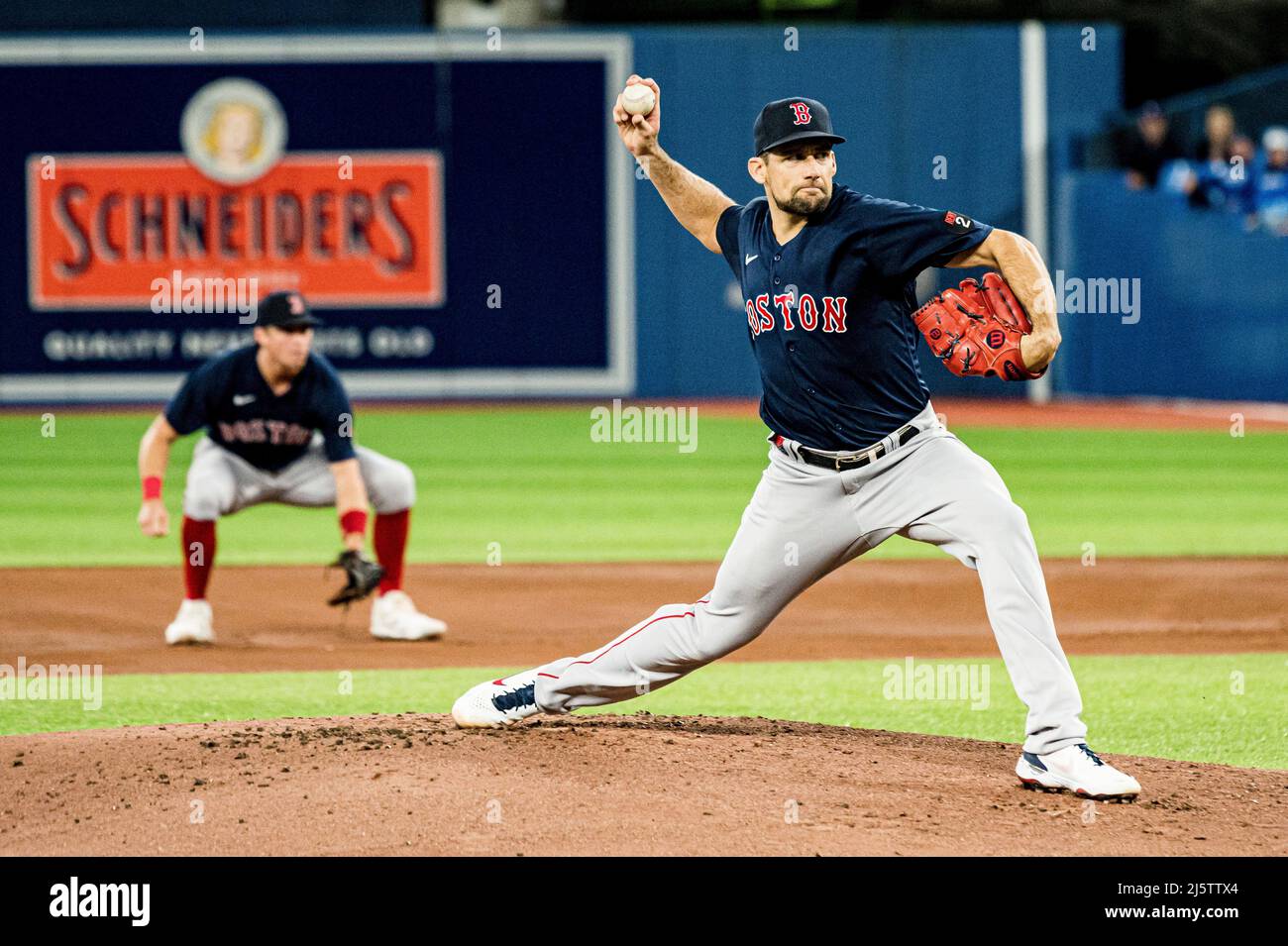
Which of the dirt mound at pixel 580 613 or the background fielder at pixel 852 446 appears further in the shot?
the dirt mound at pixel 580 613

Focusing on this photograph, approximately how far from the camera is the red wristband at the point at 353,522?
821 centimetres

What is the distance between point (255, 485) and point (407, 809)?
13.9ft

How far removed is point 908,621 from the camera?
9055 millimetres

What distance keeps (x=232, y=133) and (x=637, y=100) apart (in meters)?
18.6

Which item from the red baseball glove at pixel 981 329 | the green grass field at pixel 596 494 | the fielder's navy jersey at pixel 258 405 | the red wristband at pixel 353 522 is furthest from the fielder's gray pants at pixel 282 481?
the red baseball glove at pixel 981 329

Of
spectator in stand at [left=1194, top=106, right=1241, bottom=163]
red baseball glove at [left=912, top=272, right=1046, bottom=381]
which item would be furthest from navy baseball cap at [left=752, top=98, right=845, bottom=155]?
spectator in stand at [left=1194, top=106, right=1241, bottom=163]

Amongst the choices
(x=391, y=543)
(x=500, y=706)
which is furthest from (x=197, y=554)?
(x=500, y=706)

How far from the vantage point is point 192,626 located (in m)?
8.22

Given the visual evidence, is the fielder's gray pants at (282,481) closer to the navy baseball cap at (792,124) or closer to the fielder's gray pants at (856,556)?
the fielder's gray pants at (856,556)

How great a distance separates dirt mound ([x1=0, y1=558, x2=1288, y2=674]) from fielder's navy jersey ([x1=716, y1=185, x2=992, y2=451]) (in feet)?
9.44

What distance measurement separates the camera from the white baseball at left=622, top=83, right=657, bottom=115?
5535 mm

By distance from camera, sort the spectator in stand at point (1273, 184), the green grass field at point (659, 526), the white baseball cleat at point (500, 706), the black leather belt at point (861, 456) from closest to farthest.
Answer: the black leather belt at point (861, 456) → the white baseball cleat at point (500, 706) → the green grass field at point (659, 526) → the spectator in stand at point (1273, 184)

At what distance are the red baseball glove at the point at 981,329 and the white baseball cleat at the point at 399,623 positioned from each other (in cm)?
395

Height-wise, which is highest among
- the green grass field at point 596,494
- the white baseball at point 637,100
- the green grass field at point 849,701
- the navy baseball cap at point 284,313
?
the white baseball at point 637,100
